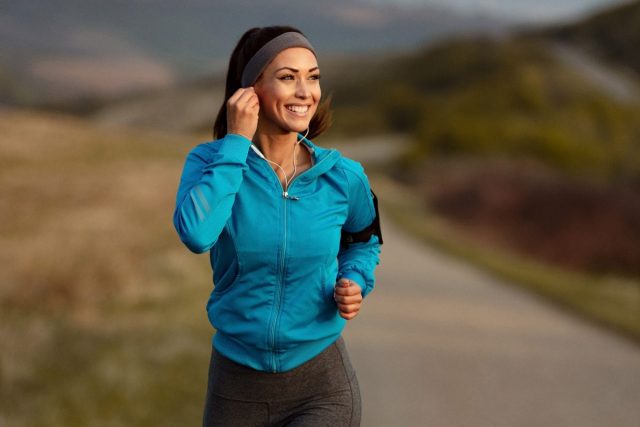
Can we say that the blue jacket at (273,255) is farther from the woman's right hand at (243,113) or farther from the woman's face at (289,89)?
the woman's face at (289,89)

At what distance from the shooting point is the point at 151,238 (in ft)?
44.4

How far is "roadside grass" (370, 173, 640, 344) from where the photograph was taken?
945 centimetres

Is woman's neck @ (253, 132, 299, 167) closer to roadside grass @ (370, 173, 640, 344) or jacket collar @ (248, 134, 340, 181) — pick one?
jacket collar @ (248, 134, 340, 181)

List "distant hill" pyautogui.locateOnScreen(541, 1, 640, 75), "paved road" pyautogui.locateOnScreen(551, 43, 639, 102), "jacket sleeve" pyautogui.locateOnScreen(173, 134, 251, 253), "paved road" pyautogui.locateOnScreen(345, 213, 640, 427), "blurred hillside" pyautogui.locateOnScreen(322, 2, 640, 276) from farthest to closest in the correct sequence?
"distant hill" pyautogui.locateOnScreen(541, 1, 640, 75) < "paved road" pyautogui.locateOnScreen(551, 43, 639, 102) < "blurred hillside" pyautogui.locateOnScreen(322, 2, 640, 276) < "paved road" pyautogui.locateOnScreen(345, 213, 640, 427) < "jacket sleeve" pyautogui.locateOnScreen(173, 134, 251, 253)

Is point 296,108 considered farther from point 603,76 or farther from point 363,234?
point 603,76

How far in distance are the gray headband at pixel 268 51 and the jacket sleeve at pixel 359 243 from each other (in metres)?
0.40

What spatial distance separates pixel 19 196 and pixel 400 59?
108421 millimetres

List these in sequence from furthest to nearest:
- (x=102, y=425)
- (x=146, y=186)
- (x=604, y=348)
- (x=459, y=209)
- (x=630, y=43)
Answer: (x=630, y=43)
(x=459, y=209)
(x=146, y=186)
(x=604, y=348)
(x=102, y=425)

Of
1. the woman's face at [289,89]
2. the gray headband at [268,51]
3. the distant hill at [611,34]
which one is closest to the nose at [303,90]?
the woman's face at [289,89]

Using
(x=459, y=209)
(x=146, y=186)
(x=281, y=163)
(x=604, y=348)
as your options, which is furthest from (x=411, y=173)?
(x=281, y=163)

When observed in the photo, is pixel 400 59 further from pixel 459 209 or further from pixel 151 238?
pixel 151 238

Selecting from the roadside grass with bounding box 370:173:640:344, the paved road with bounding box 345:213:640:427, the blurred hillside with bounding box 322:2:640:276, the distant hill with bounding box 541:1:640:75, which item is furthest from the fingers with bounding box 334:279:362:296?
the distant hill with bounding box 541:1:640:75

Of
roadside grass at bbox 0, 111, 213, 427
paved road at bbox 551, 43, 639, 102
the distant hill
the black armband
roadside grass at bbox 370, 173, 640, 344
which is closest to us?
the black armband

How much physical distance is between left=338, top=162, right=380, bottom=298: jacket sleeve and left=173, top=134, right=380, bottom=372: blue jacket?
1 cm
